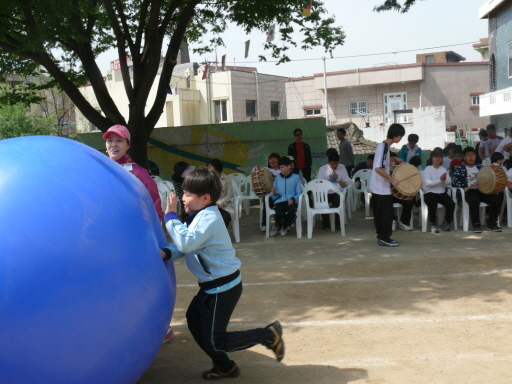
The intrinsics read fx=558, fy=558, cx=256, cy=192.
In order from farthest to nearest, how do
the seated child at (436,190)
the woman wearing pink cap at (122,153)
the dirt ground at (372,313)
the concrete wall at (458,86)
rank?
the concrete wall at (458,86)
the seated child at (436,190)
the woman wearing pink cap at (122,153)
the dirt ground at (372,313)

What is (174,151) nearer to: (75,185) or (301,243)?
(301,243)

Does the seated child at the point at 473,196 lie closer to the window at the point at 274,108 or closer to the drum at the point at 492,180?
the drum at the point at 492,180

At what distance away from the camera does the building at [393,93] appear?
3928 cm

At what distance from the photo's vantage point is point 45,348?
2.91 meters

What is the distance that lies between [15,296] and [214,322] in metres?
1.46

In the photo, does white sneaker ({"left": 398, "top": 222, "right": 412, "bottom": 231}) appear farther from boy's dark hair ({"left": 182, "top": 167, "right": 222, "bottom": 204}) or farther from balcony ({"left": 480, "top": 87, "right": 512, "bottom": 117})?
balcony ({"left": 480, "top": 87, "right": 512, "bottom": 117})

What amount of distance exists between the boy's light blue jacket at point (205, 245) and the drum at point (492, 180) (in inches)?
274

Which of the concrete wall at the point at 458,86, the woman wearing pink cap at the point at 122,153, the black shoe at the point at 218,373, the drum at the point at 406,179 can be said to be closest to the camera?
the black shoe at the point at 218,373

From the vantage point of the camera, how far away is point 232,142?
15.4 meters

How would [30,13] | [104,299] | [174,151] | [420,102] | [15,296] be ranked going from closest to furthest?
[15,296] → [104,299] → [30,13] → [174,151] → [420,102]

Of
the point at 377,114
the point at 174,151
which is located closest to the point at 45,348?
the point at 174,151

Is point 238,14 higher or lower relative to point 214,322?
higher

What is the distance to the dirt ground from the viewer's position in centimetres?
426

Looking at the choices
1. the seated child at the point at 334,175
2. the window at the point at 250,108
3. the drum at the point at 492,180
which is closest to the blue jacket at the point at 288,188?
the seated child at the point at 334,175
